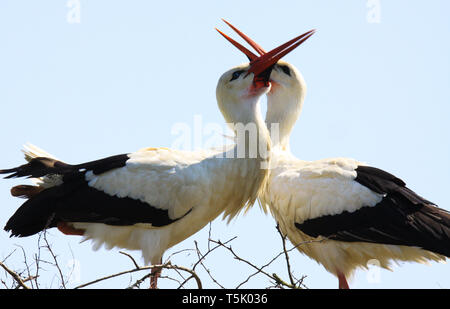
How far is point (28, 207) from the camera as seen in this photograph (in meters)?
5.48

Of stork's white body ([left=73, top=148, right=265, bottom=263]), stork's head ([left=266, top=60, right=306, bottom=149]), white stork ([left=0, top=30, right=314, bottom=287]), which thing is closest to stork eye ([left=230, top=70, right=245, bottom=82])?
white stork ([left=0, top=30, right=314, bottom=287])

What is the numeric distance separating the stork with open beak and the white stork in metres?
0.43

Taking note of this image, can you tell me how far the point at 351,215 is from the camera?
584cm

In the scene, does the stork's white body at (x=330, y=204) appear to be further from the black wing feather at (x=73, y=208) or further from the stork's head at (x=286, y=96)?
the black wing feather at (x=73, y=208)

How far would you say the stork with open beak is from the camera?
5.66m

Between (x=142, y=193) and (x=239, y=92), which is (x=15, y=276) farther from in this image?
(x=239, y=92)

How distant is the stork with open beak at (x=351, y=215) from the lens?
5.66 metres

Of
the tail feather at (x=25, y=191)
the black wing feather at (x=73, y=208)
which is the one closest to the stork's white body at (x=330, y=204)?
the black wing feather at (x=73, y=208)

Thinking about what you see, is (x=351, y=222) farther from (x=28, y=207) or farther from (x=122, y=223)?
(x=28, y=207)

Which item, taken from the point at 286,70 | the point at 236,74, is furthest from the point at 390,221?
the point at 286,70

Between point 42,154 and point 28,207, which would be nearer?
point 28,207
